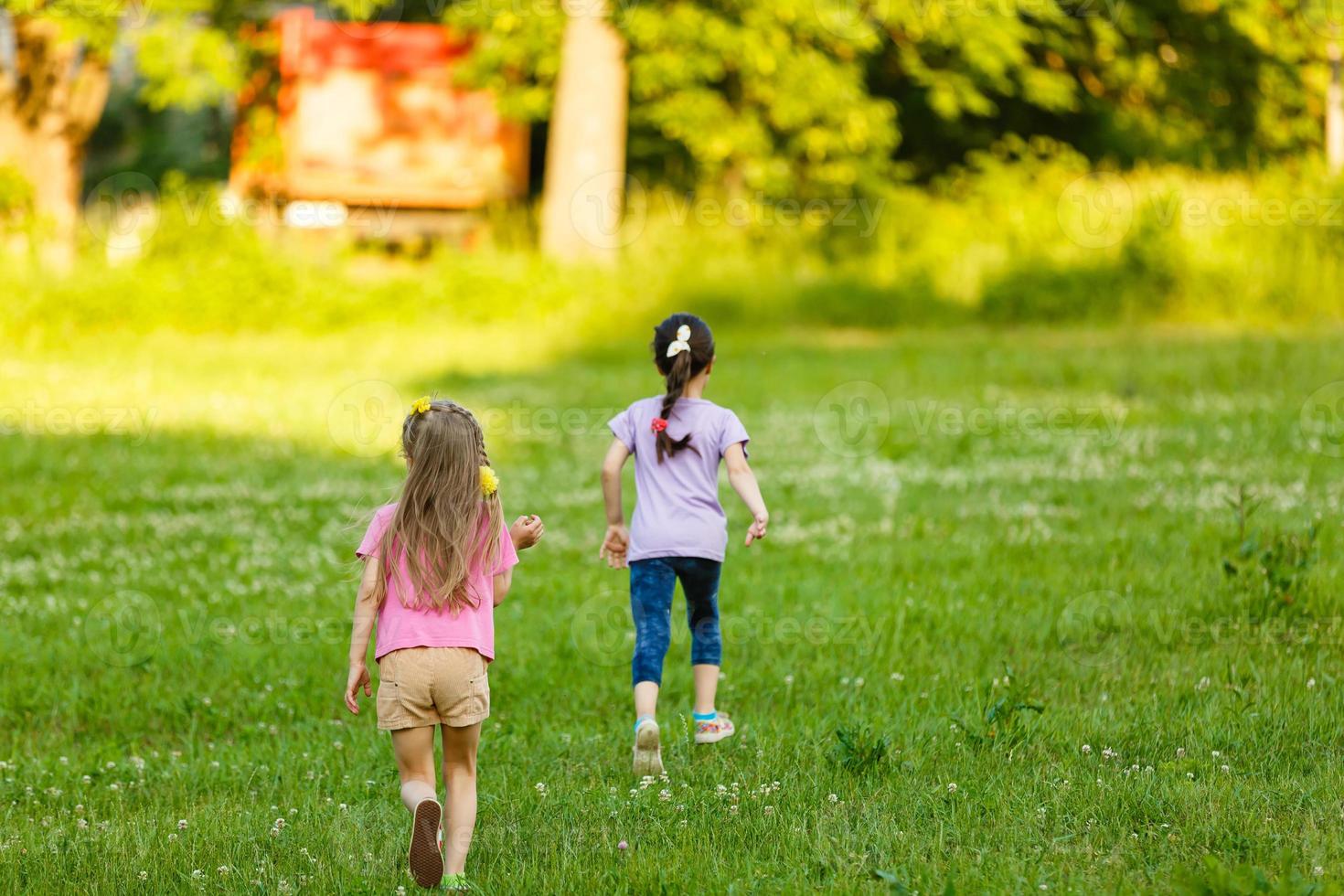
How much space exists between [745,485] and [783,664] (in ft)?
4.69

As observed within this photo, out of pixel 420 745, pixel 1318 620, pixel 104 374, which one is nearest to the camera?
pixel 420 745

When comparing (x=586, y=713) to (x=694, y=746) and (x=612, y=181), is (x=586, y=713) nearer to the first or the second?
(x=694, y=746)

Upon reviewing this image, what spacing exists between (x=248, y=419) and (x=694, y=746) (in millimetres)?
9518

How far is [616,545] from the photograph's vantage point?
5.53 meters

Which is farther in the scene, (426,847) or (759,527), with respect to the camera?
(759,527)

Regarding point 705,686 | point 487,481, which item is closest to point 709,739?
point 705,686

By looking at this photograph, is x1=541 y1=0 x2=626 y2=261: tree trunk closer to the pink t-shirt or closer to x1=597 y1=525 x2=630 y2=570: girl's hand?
x1=597 y1=525 x2=630 y2=570: girl's hand

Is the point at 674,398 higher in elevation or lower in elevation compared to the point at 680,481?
higher

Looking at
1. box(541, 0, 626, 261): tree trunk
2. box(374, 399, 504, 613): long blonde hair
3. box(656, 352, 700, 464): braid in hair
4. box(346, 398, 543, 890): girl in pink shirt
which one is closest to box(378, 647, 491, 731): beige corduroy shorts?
box(346, 398, 543, 890): girl in pink shirt

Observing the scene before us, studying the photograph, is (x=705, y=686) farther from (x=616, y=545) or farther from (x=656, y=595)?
(x=616, y=545)

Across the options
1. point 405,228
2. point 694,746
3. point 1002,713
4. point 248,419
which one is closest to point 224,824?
point 694,746

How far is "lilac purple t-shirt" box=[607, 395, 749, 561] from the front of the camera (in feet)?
18.0

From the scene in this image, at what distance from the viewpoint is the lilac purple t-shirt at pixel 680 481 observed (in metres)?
5.47

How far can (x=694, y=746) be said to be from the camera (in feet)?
17.9
